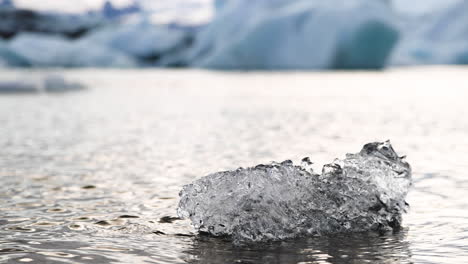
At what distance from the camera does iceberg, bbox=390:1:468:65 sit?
61938 millimetres

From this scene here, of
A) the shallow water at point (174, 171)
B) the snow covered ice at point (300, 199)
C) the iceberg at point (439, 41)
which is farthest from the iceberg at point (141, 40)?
the snow covered ice at point (300, 199)

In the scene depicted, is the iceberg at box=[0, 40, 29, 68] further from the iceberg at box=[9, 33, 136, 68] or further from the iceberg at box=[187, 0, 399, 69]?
the iceberg at box=[187, 0, 399, 69]

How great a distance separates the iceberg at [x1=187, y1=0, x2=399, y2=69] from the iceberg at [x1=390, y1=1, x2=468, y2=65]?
1209 centimetres

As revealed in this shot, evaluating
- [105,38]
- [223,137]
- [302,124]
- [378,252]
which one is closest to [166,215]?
[378,252]

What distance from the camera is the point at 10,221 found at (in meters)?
5.61

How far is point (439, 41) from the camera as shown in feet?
215

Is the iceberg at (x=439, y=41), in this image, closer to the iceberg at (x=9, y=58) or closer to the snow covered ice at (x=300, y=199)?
the iceberg at (x=9, y=58)

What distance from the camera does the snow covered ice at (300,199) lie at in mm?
5137

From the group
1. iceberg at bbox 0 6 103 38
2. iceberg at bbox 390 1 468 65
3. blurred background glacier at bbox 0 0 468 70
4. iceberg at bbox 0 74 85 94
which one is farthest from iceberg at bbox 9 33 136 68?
iceberg at bbox 0 6 103 38

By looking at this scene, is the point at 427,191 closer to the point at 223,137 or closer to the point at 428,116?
the point at 223,137

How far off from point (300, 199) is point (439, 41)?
63.5 meters

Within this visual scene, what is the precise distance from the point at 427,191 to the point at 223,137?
19.7 ft

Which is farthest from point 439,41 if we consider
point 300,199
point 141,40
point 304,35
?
point 300,199

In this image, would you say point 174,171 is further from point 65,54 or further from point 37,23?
point 37,23
